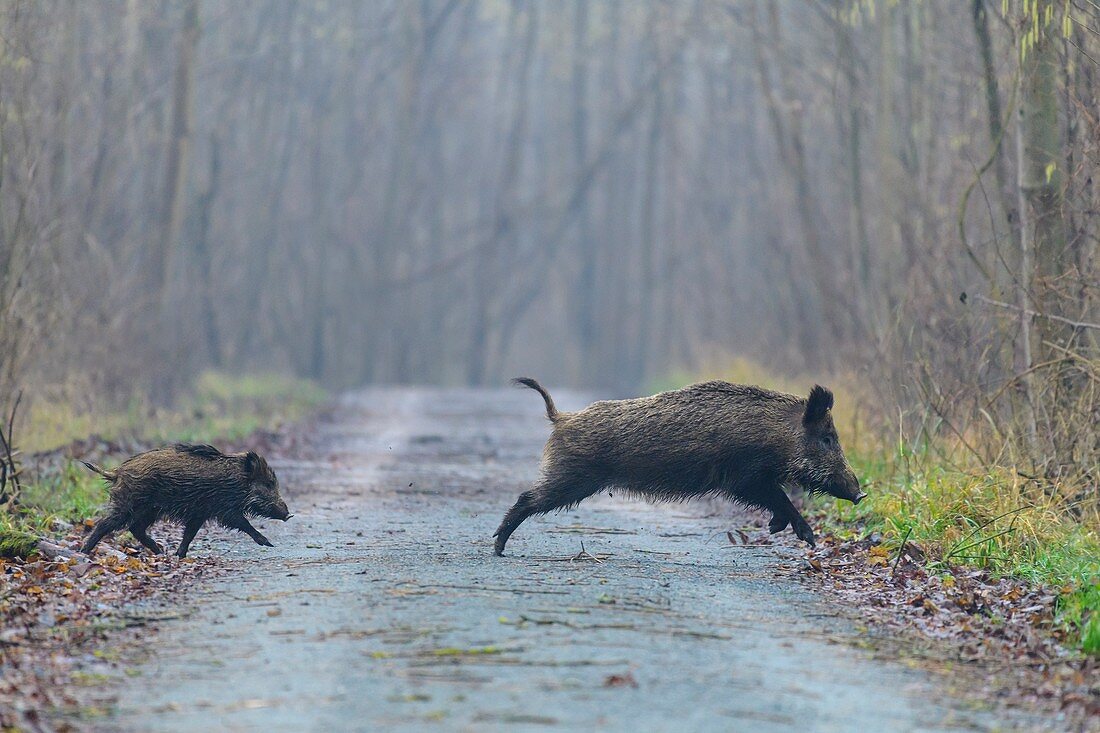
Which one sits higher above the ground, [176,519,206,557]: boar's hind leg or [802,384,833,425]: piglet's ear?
[802,384,833,425]: piglet's ear

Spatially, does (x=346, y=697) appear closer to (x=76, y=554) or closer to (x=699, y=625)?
(x=699, y=625)

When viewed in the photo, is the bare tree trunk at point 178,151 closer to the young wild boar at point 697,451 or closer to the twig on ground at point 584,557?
the young wild boar at point 697,451

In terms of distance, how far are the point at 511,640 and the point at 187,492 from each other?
353cm

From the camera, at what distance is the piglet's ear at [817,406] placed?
10.0 meters

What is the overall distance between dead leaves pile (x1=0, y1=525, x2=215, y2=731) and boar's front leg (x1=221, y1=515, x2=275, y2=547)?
0.48 m

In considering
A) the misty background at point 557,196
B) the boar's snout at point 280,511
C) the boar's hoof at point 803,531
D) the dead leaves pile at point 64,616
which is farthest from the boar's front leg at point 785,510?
the dead leaves pile at point 64,616

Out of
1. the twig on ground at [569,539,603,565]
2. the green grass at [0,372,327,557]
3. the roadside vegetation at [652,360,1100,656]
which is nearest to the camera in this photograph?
the roadside vegetation at [652,360,1100,656]

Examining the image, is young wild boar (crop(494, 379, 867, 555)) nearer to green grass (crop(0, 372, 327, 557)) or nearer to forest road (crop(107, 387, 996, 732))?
forest road (crop(107, 387, 996, 732))

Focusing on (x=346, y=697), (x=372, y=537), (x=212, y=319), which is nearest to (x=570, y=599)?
(x=346, y=697)

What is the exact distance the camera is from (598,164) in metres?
45.0

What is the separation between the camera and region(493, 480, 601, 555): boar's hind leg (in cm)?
962

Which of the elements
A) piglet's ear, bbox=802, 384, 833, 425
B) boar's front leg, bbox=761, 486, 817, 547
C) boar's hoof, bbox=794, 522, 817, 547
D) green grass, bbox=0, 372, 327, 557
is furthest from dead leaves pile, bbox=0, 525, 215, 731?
piglet's ear, bbox=802, 384, 833, 425

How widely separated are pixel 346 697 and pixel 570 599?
2190 mm

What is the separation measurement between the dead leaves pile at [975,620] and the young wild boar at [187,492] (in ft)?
11.7
